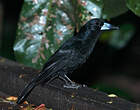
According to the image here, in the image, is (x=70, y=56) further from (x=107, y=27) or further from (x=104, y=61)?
(x=104, y=61)

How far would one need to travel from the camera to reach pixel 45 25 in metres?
3.06

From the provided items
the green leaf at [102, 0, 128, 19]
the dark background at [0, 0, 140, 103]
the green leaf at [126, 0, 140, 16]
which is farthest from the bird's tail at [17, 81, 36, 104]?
the dark background at [0, 0, 140, 103]

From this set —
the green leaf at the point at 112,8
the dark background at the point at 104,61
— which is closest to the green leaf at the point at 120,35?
the dark background at the point at 104,61

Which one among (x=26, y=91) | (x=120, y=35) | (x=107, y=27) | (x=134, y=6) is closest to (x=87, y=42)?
(x=107, y=27)

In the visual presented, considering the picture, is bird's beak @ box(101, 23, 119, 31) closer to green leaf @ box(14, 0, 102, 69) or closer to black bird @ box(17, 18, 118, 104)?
black bird @ box(17, 18, 118, 104)

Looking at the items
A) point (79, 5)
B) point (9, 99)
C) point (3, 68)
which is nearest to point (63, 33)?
point (79, 5)

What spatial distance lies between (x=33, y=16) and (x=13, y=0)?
3985 millimetres

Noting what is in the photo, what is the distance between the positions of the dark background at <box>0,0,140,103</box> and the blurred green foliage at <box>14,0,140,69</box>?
3009 mm

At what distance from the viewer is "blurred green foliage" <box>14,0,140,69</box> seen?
Answer: 2988mm

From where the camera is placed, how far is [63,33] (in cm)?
297

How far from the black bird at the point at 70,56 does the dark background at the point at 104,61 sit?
235cm

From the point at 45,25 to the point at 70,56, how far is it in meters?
0.54

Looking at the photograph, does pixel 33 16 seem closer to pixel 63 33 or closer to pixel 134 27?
pixel 63 33

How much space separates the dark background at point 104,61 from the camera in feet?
21.2
